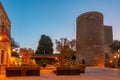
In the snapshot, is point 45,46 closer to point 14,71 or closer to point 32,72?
point 32,72

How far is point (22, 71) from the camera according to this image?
18312mm

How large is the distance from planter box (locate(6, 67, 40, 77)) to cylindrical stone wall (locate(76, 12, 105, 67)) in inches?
1441

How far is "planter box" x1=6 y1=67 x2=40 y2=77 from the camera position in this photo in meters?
18.1

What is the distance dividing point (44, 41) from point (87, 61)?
1589 cm

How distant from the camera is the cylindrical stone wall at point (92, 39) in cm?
5462

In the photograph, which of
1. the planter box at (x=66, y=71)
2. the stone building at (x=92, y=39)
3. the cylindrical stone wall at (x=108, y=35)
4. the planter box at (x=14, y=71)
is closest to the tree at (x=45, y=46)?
the stone building at (x=92, y=39)

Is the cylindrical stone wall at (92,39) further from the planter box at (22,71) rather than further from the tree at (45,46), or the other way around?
the planter box at (22,71)

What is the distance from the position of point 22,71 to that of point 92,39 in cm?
3825

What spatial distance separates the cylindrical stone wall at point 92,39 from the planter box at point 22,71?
36590mm

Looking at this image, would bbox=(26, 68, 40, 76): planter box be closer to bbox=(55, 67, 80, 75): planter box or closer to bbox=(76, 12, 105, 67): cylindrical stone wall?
bbox=(55, 67, 80, 75): planter box

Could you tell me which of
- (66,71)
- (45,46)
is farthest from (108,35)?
(66,71)

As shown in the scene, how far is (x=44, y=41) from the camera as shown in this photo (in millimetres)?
64500

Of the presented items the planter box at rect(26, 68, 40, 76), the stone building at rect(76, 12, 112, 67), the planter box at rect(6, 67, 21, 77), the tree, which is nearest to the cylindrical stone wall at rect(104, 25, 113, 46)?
the stone building at rect(76, 12, 112, 67)

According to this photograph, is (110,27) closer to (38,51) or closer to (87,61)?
(87,61)
